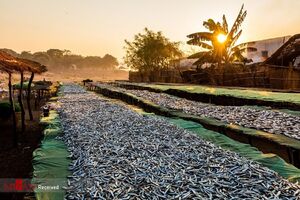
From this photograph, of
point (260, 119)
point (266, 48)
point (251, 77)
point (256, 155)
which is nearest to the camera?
point (256, 155)

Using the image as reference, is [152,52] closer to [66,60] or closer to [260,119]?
[260,119]

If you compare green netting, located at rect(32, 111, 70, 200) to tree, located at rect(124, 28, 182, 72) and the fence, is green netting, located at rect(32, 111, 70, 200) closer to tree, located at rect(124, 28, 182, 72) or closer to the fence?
the fence

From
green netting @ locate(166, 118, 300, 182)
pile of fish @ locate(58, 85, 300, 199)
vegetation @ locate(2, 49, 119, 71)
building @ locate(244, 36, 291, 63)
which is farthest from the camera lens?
vegetation @ locate(2, 49, 119, 71)

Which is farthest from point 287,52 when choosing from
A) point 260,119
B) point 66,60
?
point 66,60

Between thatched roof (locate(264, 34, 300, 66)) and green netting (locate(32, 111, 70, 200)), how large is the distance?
1915cm

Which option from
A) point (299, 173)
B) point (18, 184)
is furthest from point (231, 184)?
point (18, 184)

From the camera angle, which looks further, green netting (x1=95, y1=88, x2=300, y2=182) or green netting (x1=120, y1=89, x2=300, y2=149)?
green netting (x1=120, y1=89, x2=300, y2=149)

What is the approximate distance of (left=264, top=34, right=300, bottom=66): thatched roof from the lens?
2207 cm

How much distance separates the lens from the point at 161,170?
4.99m

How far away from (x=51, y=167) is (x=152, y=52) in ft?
151

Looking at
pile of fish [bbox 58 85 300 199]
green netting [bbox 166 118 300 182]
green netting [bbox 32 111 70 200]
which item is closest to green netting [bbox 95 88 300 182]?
green netting [bbox 166 118 300 182]

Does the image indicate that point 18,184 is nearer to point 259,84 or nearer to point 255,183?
point 255,183

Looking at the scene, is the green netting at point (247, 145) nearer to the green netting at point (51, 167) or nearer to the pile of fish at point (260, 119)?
the pile of fish at point (260, 119)

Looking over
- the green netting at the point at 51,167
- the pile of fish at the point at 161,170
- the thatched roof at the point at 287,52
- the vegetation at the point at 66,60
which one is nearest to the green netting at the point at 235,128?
the pile of fish at the point at 161,170
